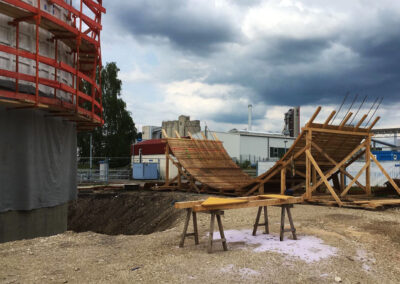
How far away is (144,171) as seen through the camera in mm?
33594

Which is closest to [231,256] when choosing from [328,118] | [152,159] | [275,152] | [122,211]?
[328,118]

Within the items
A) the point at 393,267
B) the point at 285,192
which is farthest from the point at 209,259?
the point at 285,192

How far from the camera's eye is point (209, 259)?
6.14m

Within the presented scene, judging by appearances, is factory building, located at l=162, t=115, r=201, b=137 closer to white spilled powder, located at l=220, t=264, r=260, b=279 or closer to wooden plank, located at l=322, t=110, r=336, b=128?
wooden plank, located at l=322, t=110, r=336, b=128

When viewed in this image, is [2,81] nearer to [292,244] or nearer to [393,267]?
[292,244]

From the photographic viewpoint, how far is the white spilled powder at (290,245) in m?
6.36

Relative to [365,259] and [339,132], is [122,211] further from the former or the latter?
[365,259]

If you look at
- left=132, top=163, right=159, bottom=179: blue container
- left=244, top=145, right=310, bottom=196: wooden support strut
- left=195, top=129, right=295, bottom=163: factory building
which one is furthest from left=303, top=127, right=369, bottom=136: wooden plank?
left=195, top=129, right=295, bottom=163: factory building

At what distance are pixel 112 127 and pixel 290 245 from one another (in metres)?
45.7

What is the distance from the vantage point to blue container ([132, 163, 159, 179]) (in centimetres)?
3353

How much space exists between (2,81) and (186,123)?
173ft

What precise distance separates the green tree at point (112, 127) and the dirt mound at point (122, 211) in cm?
3052

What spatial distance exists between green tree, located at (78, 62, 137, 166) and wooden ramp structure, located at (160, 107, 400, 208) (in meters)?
30.9

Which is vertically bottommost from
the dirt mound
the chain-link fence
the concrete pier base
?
the dirt mound
